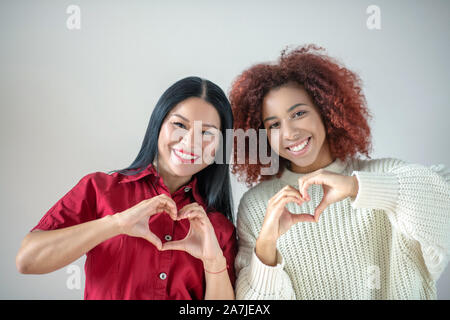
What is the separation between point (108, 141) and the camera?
1919 mm

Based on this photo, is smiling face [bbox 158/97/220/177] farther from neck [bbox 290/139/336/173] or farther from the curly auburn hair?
neck [bbox 290/139/336/173]

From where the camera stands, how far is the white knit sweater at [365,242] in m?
1.20

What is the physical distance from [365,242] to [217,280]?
558mm

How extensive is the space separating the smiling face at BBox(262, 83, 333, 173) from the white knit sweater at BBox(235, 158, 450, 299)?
0.48 feet

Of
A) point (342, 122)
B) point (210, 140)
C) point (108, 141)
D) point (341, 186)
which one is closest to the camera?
point (341, 186)

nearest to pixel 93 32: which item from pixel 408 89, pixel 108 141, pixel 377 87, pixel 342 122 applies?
pixel 108 141

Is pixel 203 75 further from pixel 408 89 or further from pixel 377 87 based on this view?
pixel 408 89

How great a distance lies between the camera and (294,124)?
142 centimetres

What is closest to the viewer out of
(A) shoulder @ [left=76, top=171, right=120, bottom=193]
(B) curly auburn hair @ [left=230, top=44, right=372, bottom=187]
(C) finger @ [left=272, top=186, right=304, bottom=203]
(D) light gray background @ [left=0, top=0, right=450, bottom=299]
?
(C) finger @ [left=272, top=186, right=304, bottom=203]

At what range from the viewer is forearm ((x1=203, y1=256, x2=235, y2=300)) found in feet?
4.09

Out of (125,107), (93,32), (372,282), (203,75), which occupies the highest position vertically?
(93,32)

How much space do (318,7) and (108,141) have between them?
129 cm

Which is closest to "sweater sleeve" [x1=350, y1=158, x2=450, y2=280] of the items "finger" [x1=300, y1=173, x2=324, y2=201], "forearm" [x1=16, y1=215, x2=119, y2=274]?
"finger" [x1=300, y1=173, x2=324, y2=201]

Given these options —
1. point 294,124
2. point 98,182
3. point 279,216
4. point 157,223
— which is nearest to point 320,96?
point 294,124
